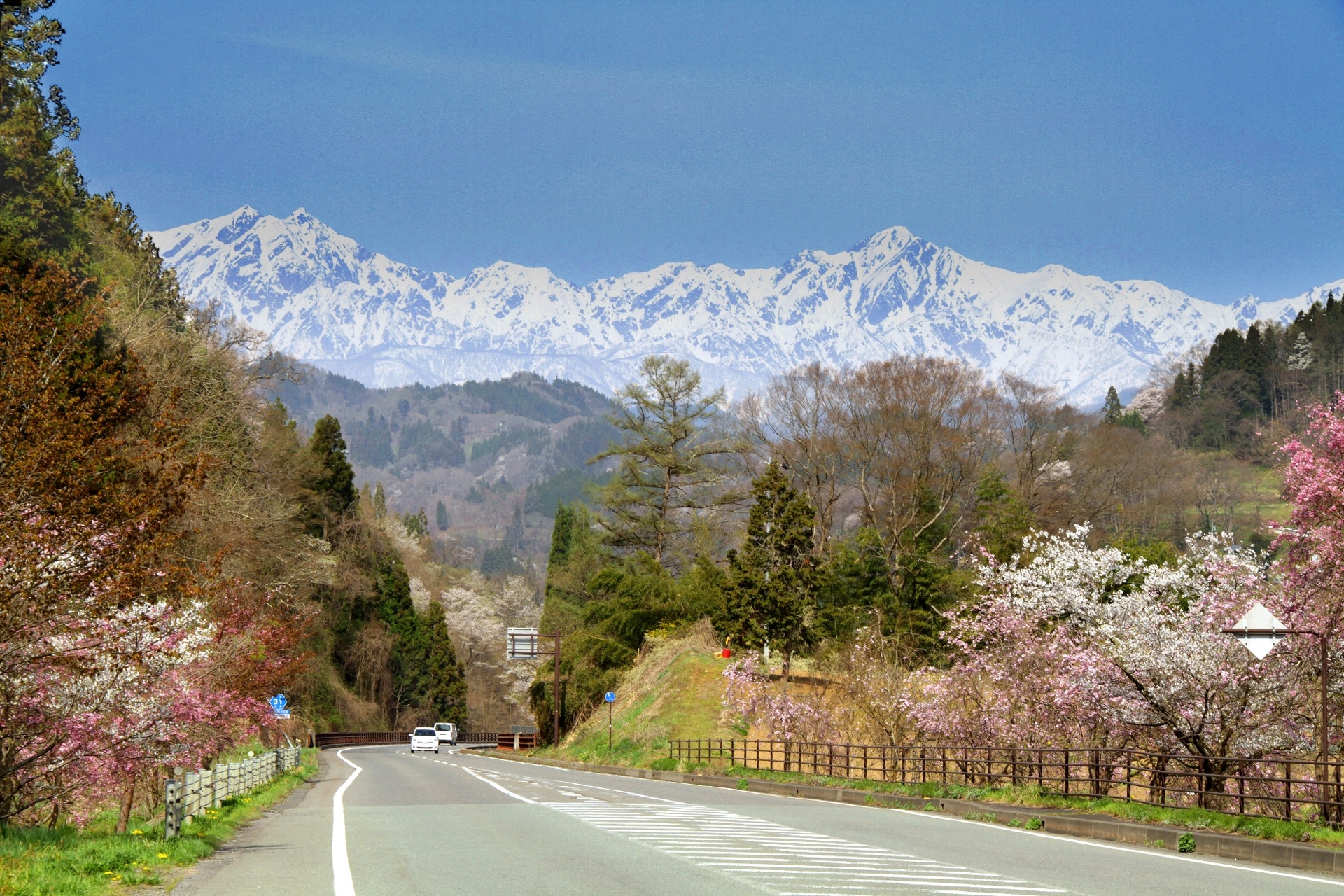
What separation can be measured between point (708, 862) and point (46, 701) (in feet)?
29.1

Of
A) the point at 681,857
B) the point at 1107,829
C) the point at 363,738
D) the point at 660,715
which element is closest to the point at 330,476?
the point at 363,738

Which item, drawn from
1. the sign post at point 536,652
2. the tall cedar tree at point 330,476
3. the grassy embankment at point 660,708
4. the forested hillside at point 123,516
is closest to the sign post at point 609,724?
the grassy embankment at point 660,708

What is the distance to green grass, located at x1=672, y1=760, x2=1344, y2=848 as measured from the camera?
13734 mm

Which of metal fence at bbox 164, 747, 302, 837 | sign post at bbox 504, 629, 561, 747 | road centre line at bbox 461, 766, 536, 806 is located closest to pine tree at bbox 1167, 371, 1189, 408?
sign post at bbox 504, 629, 561, 747

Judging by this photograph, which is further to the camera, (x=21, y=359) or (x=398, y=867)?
(x=21, y=359)

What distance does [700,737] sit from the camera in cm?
4625

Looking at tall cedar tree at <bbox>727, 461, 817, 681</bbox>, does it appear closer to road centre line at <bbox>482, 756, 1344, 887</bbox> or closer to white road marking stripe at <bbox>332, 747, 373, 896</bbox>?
white road marking stripe at <bbox>332, 747, 373, 896</bbox>

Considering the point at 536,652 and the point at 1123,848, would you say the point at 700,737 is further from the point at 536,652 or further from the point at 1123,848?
the point at 1123,848

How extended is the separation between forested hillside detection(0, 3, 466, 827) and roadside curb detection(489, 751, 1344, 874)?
1210cm

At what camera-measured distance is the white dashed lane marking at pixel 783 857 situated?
10.2 m

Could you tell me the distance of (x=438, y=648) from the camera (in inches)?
4099

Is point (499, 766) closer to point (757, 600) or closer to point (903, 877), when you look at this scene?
point (757, 600)

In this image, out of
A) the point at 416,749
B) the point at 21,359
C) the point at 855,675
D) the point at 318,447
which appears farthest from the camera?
the point at 318,447

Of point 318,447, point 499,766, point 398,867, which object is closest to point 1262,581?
point 398,867
